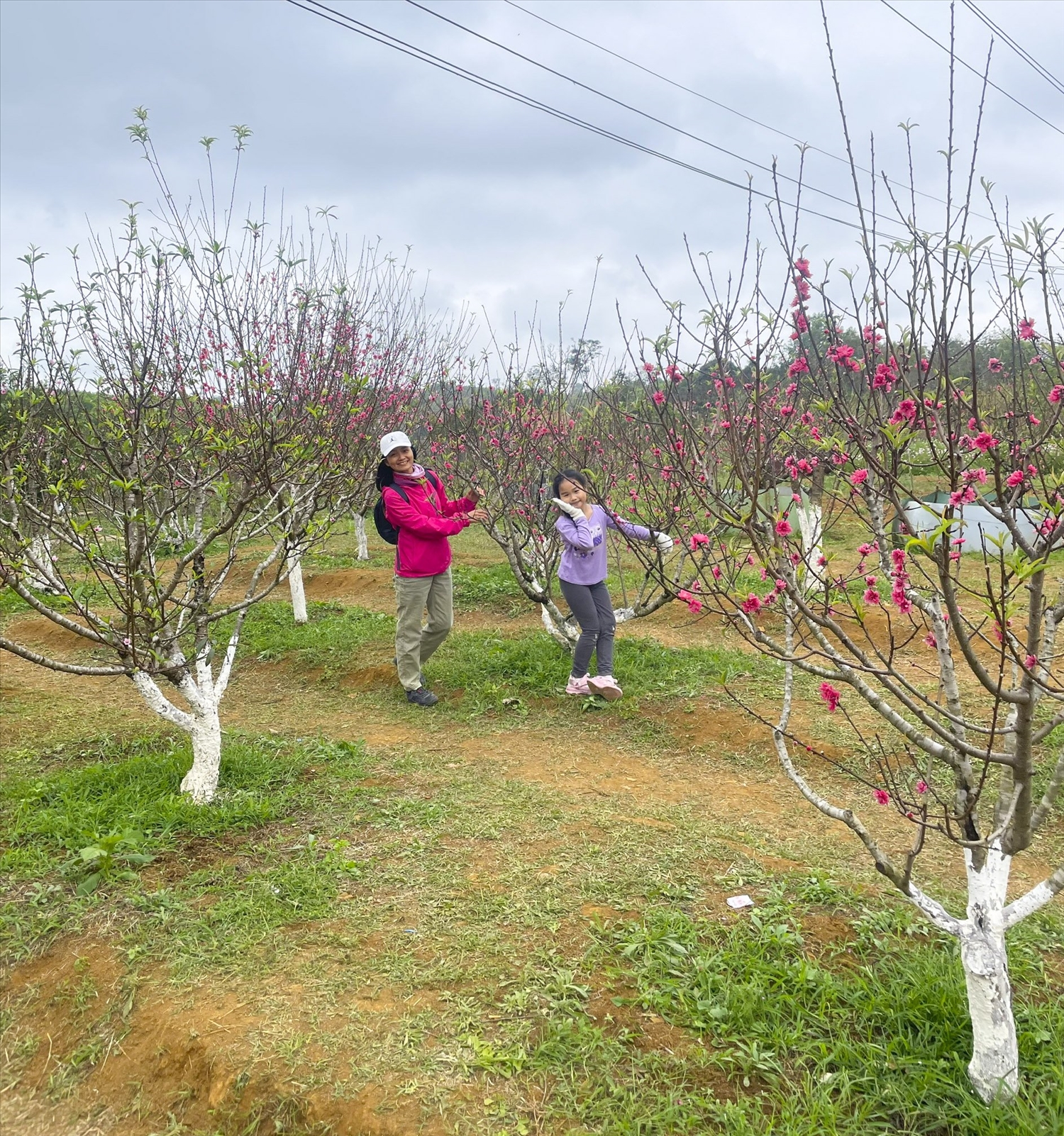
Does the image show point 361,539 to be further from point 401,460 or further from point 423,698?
point 401,460

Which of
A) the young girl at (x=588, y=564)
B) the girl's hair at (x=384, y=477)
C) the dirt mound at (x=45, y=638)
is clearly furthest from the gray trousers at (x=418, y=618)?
the dirt mound at (x=45, y=638)

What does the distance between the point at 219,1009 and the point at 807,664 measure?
7.28ft

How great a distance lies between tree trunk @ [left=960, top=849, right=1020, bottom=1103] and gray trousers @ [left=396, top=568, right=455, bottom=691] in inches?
164

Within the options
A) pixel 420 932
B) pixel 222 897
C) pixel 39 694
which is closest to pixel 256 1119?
pixel 420 932

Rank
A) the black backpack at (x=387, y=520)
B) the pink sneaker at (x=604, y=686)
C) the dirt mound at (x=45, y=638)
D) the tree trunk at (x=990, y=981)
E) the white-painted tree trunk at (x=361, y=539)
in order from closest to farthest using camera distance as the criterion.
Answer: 1. the tree trunk at (x=990, y=981)
2. the black backpack at (x=387, y=520)
3. the pink sneaker at (x=604, y=686)
4. the dirt mound at (x=45, y=638)
5. the white-painted tree trunk at (x=361, y=539)

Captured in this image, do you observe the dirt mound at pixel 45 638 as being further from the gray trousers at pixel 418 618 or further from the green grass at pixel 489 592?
the green grass at pixel 489 592

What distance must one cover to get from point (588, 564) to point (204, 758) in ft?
8.82

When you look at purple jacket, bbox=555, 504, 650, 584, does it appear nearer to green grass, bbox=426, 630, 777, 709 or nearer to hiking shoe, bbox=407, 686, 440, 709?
green grass, bbox=426, 630, 777, 709

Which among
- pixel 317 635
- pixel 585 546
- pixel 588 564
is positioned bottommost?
pixel 317 635

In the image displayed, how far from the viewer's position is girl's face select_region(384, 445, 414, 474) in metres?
5.31

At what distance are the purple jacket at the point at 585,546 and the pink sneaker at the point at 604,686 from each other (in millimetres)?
777

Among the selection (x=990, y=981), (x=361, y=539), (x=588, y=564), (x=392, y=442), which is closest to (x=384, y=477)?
(x=392, y=442)

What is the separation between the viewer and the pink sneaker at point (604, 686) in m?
5.71

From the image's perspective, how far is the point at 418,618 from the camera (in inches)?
229
